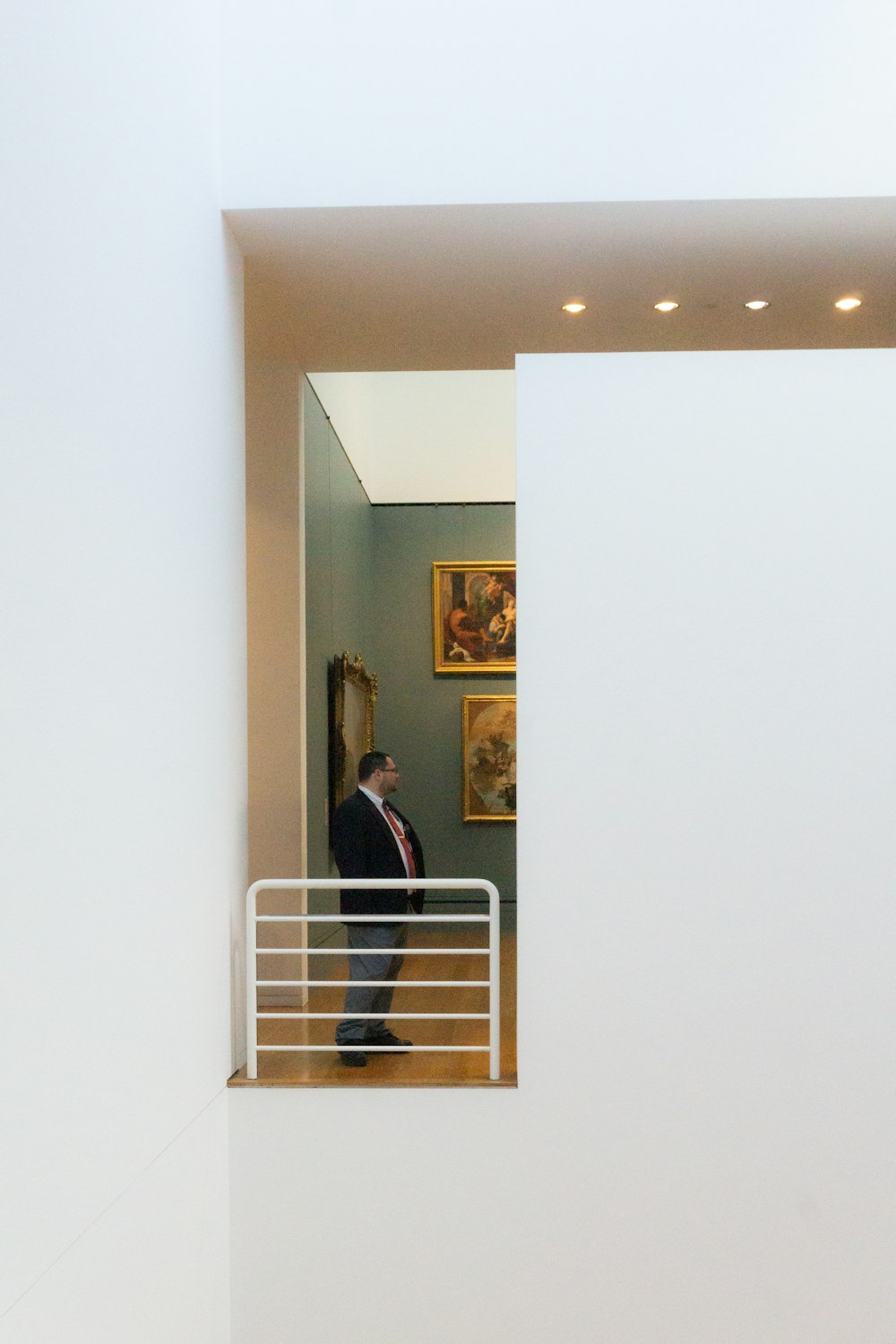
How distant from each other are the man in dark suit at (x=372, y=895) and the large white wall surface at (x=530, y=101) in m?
3.04

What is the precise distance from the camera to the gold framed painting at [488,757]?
13.0 meters

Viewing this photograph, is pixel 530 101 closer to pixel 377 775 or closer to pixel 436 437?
pixel 377 775

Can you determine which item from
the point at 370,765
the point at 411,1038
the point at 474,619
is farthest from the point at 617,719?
the point at 474,619

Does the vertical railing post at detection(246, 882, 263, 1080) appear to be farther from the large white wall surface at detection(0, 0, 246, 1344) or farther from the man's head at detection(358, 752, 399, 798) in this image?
the man's head at detection(358, 752, 399, 798)

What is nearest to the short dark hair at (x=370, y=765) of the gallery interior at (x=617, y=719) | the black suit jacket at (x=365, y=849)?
the black suit jacket at (x=365, y=849)

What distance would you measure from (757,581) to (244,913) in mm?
3148

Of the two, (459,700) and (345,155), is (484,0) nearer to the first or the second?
(345,155)

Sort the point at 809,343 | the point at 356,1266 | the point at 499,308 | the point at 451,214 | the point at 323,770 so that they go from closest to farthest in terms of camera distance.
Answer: the point at 356,1266 < the point at 451,214 < the point at 499,308 < the point at 809,343 < the point at 323,770

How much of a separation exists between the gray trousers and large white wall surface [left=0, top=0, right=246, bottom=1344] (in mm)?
777

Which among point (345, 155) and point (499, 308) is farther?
point (499, 308)

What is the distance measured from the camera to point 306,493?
9.50m

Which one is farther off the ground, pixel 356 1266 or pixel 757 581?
pixel 757 581

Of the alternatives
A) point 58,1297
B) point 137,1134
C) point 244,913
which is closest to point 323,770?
point 244,913

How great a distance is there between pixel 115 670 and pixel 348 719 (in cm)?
654
